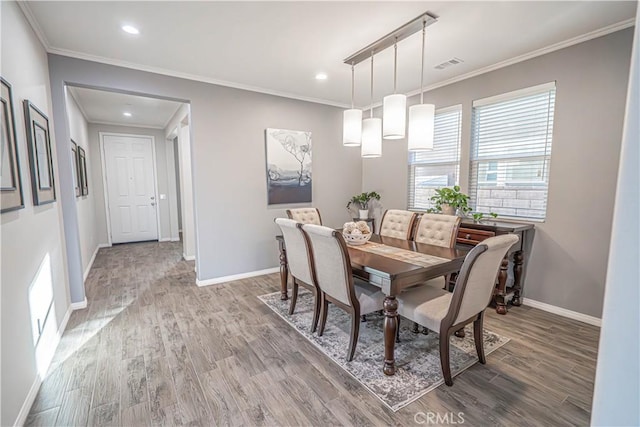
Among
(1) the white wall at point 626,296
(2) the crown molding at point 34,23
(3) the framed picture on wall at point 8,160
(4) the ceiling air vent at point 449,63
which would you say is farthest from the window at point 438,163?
(2) the crown molding at point 34,23

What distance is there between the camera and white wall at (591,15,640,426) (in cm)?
65

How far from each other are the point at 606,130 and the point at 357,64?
7.90 ft

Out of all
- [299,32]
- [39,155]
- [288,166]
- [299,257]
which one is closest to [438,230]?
[299,257]

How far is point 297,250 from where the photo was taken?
8.59 ft

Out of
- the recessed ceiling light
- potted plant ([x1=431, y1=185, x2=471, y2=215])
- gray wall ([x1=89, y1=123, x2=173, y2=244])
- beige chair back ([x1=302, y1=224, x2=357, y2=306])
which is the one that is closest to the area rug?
beige chair back ([x1=302, y1=224, x2=357, y2=306])

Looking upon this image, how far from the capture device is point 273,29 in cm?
249

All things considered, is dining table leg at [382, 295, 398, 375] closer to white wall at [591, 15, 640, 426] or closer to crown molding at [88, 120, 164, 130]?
white wall at [591, 15, 640, 426]

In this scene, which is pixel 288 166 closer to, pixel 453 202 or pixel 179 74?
pixel 179 74

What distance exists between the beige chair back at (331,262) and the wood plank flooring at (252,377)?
21.0 inches

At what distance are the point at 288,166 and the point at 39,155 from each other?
2.72 meters

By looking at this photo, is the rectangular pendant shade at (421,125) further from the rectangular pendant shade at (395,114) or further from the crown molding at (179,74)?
the crown molding at (179,74)

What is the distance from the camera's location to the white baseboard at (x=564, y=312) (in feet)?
8.93

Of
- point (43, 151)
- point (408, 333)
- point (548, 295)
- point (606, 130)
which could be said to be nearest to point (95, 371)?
point (43, 151)
